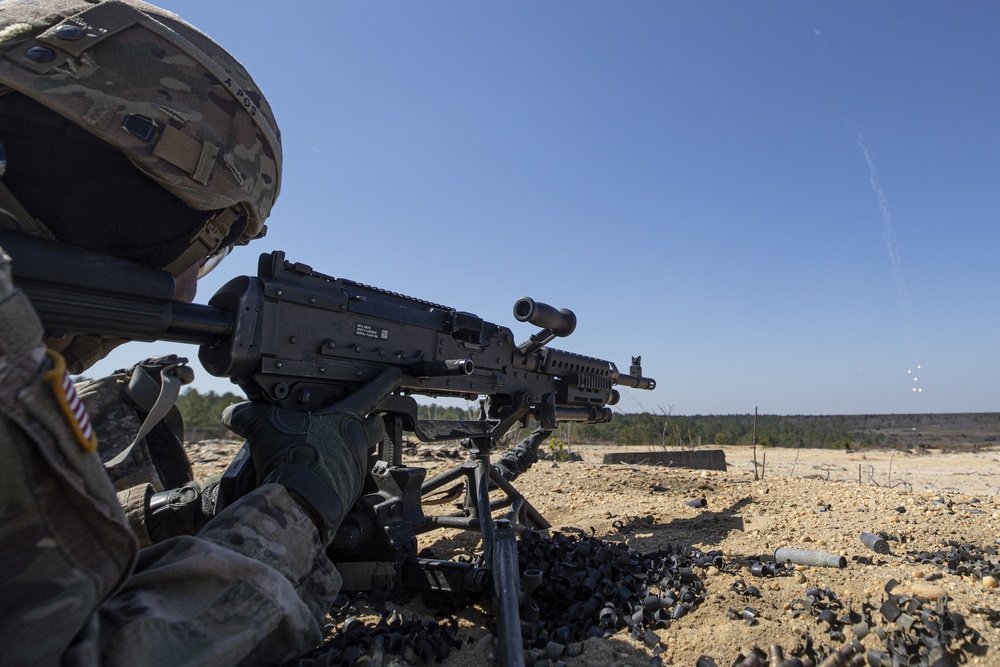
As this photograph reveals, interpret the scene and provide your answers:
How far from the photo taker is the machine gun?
78.9 inches

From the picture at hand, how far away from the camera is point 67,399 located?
99cm

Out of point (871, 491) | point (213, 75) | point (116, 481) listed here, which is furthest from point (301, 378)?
point (871, 491)

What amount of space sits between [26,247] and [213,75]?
0.94m

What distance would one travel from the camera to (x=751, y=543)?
403 cm

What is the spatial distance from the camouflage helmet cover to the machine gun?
41 centimetres

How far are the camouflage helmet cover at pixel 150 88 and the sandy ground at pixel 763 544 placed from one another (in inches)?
88.7

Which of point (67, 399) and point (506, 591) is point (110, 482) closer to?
point (67, 399)

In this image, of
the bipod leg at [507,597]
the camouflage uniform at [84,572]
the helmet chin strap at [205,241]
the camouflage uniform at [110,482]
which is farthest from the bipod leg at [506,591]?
the helmet chin strap at [205,241]

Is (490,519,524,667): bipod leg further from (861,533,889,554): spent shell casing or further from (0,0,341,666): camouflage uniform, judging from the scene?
(861,533,889,554): spent shell casing

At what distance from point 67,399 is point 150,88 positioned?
1.57 metres

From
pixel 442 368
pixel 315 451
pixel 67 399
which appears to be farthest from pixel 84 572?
pixel 442 368

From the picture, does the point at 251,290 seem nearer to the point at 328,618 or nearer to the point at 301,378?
the point at 301,378

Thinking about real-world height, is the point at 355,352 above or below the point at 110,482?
above

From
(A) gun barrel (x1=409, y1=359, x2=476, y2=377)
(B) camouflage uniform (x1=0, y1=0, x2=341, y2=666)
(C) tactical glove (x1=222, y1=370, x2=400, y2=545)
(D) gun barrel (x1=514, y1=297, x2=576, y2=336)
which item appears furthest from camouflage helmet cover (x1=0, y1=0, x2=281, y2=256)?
(D) gun barrel (x1=514, y1=297, x2=576, y2=336)
